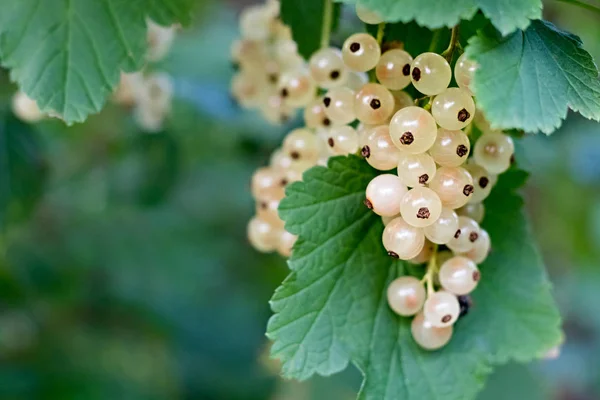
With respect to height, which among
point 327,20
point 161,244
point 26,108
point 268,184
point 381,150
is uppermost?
point 161,244

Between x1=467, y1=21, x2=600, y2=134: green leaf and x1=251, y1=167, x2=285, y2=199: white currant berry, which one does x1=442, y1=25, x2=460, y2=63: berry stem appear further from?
x1=251, y1=167, x2=285, y2=199: white currant berry

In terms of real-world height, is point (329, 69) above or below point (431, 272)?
above

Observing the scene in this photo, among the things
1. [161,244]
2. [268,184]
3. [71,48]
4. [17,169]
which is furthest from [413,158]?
[161,244]

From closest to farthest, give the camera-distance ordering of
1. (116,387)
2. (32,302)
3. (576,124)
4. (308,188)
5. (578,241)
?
(308,188)
(576,124)
(32,302)
(116,387)
(578,241)

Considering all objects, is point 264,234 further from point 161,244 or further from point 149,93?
point 161,244

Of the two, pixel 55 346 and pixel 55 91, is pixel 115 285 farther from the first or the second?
pixel 55 91

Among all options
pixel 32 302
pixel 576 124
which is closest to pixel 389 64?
pixel 576 124

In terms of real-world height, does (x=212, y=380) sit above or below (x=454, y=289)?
above
